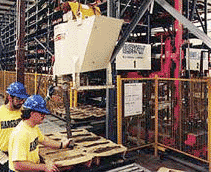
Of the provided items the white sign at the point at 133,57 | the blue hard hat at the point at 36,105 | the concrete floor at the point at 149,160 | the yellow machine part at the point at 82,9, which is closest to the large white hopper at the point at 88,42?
the yellow machine part at the point at 82,9

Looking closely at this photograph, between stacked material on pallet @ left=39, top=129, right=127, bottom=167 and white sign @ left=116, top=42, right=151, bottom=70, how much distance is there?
1609 millimetres

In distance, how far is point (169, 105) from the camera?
5.00 meters

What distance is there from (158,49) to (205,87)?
332 centimetres

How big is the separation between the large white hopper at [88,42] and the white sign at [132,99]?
2336mm

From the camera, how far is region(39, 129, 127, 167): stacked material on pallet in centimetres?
299

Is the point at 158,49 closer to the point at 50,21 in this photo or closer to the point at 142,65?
the point at 142,65

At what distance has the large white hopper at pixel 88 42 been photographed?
2.26 m

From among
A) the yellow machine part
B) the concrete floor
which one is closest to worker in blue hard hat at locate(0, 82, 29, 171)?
the concrete floor

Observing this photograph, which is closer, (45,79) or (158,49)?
(158,49)

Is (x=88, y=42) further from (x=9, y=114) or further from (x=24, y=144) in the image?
(x=9, y=114)

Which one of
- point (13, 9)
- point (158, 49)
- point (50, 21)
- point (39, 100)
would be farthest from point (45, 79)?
point (13, 9)

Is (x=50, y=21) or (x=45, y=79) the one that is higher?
(x=50, y=21)

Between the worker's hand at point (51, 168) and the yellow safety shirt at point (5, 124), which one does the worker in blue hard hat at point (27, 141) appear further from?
the yellow safety shirt at point (5, 124)

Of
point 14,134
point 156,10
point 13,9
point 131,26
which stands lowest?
point 14,134
